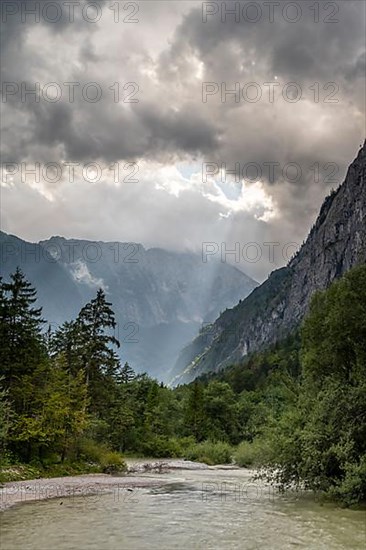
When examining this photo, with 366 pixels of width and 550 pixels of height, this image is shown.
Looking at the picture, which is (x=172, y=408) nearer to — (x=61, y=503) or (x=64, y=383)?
(x=64, y=383)

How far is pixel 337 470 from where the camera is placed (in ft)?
94.7

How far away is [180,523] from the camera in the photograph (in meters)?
23.0

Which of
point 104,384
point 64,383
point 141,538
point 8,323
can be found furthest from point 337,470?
point 104,384

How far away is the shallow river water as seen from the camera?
18.9 meters

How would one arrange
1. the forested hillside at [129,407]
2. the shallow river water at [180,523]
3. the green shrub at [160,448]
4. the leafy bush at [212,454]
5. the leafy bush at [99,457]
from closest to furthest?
the shallow river water at [180,523] < the forested hillside at [129,407] < the leafy bush at [99,457] < the leafy bush at [212,454] < the green shrub at [160,448]

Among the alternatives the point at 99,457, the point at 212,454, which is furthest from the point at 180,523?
the point at 212,454

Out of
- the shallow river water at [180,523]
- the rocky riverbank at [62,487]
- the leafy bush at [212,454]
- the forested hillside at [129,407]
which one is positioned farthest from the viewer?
the leafy bush at [212,454]

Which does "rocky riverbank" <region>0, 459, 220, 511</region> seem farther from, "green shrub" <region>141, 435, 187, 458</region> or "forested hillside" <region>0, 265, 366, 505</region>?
A: "green shrub" <region>141, 435, 187, 458</region>

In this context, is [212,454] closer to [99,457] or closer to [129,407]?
[129,407]

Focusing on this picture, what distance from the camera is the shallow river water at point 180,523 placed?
62.0ft

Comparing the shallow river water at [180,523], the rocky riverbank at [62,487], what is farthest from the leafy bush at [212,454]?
the shallow river water at [180,523]

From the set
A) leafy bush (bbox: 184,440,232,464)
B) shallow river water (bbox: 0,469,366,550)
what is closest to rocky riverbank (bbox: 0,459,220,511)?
shallow river water (bbox: 0,469,366,550)

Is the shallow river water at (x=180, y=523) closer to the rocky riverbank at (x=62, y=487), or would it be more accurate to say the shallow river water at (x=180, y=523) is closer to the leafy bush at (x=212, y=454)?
the rocky riverbank at (x=62, y=487)

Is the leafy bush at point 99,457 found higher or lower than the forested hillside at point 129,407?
lower
